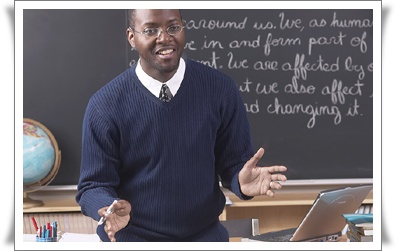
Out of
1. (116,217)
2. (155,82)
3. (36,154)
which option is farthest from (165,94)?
(36,154)

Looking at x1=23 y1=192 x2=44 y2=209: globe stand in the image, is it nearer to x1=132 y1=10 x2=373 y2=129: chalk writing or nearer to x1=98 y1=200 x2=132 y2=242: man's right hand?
x1=132 y1=10 x2=373 y2=129: chalk writing

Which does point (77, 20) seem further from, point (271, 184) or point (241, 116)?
point (271, 184)

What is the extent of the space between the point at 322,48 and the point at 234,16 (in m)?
0.51


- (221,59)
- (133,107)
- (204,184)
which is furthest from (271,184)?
(221,59)

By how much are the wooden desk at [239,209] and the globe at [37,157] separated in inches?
3.3

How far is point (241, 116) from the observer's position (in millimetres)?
1688

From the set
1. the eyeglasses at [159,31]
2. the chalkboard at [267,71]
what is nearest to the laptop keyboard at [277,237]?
the eyeglasses at [159,31]

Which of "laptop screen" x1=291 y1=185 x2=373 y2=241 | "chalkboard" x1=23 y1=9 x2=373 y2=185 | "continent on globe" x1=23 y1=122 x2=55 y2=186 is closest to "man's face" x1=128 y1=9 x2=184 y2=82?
"laptop screen" x1=291 y1=185 x2=373 y2=241

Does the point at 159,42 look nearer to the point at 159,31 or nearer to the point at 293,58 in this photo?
the point at 159,31

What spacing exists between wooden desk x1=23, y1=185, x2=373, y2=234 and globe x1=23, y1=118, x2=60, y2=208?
8 centimetres

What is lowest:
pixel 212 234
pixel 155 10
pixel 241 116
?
pixel 212 234

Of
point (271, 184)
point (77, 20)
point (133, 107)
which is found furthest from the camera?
point (77, 20)

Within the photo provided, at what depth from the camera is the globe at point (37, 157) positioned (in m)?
2.96

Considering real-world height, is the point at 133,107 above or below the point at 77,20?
below
